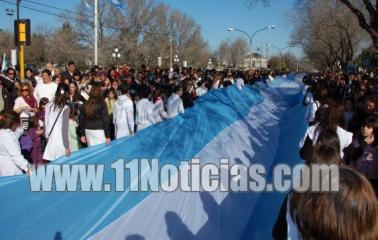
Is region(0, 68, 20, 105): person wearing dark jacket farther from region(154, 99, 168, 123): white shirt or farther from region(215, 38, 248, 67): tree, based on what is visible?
region(215, 38, 248, 67): tree

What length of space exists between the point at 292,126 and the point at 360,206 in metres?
9.78

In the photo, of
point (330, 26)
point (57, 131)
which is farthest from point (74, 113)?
point (330, 26)

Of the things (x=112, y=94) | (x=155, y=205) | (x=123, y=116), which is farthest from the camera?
(x=112, y=94)

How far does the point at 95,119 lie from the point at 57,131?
86 cm

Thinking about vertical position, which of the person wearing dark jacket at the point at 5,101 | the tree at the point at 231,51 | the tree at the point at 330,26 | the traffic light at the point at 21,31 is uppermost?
the tree at the point at 231,51

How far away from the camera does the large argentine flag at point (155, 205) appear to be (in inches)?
171

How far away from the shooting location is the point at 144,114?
32.1 feet

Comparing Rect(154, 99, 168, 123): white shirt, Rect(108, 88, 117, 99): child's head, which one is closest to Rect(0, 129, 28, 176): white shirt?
Rect(154, 99, 168, 123): white shirt

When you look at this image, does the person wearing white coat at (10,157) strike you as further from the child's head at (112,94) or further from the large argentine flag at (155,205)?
the child's head at (112,94)

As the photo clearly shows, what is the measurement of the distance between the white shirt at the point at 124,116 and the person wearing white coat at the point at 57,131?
2.18 m

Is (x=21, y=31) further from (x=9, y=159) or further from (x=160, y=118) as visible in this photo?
(x=9, y=159)

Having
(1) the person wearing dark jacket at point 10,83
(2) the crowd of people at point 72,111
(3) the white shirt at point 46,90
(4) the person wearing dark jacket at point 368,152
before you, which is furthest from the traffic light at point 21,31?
(4) the person wearing dark jacket at point 368,152

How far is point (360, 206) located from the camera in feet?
5.55

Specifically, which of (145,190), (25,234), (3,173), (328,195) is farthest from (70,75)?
(328,195)
